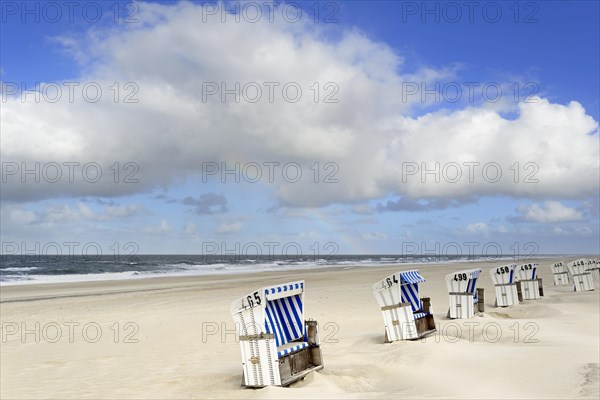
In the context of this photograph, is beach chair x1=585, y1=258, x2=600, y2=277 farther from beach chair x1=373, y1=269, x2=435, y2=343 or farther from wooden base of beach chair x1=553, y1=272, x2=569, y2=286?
beach chair x1=373, y1=269, x2=435, y2=343

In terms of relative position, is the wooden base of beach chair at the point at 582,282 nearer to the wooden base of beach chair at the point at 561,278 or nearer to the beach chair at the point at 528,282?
the wooden base of beach chair at the point at 561,278

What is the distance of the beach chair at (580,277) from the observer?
848 inches

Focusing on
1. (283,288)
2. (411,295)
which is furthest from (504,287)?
(283,288)

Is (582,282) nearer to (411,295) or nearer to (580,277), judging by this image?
(580,277)

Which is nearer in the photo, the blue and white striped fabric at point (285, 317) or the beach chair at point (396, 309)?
the blue and white striped fabric at point (285, 317)

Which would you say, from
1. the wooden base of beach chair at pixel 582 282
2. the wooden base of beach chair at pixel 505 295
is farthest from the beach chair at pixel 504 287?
the wooden base of beach chair at pixel 582 282

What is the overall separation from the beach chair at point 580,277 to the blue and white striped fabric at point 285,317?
1741cm

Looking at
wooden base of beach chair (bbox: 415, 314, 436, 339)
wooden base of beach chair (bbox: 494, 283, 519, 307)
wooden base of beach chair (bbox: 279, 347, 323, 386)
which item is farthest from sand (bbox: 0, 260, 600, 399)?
wooden base of beach chair (bbox: 494, 283, 519, 307)

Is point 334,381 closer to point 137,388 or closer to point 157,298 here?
point 137,388

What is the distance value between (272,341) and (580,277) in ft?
62.3

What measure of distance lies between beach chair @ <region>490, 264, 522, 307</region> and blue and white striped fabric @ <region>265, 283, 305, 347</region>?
10277 millimetres

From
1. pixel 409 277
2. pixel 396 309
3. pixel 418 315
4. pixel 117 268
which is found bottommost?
pixel 117 268

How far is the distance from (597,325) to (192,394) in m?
9.48

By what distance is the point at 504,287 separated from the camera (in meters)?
16.6
